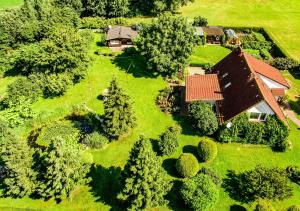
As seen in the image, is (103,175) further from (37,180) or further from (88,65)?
(88,65)

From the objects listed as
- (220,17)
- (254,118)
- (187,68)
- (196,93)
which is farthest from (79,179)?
(220,17)

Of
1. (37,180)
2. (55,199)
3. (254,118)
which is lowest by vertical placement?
(55,199)

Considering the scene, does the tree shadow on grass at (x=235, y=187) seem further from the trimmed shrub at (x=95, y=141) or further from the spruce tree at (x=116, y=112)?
the trimmed shrub at (x=95, y=141)

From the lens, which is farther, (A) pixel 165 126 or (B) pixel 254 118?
(A) pixel 165 126

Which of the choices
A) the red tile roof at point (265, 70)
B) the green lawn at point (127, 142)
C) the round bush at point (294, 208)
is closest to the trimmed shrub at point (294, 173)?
the green lawn at point (127, 142)

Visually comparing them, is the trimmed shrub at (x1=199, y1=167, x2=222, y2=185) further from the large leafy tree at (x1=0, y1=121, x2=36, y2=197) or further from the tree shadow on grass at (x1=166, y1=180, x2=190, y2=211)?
the large leafy tree at (x1=0, y1=121, x2=36, y2=197)

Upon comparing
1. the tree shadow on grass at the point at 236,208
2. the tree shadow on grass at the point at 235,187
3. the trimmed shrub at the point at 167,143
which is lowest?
the tree shadow on grass at the point at 236,208

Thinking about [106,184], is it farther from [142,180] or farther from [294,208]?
[294,208]
